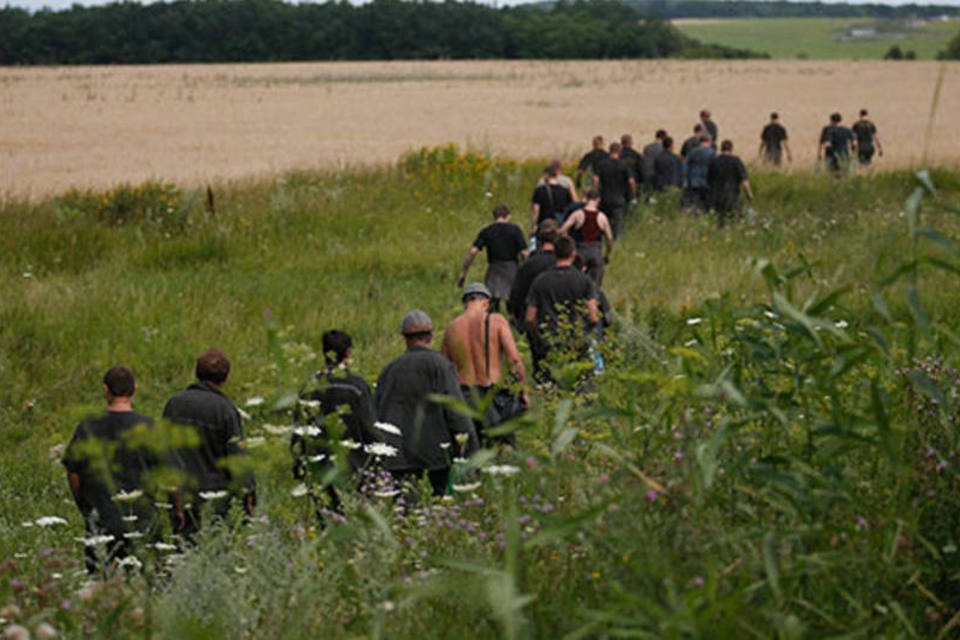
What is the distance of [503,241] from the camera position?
1344cm

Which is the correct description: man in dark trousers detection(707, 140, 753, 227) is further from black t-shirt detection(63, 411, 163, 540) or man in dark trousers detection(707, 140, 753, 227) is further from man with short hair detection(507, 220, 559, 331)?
black t-shirt detection(63, 411, 163, 540)

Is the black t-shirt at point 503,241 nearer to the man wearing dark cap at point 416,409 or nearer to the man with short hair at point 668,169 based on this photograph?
the man wearing dark cap at point 416,409

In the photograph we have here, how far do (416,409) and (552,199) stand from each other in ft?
26.2

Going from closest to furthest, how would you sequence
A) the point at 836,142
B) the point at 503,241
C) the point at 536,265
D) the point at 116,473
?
1. the point at 116,473
2. the point at 536,265
3. the point at 503,241
4. the point at 836,142

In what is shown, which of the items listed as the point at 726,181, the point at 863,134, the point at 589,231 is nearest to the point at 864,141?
the point at 863,134

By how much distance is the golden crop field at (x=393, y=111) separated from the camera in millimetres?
32500

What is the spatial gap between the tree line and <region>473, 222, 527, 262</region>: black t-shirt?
102 m

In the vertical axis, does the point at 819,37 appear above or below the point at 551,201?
below

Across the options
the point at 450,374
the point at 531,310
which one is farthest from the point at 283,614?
the point at 531,310

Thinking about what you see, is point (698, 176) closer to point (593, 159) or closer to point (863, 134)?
point (593, 159)

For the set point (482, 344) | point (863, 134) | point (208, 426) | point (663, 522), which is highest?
point (663, 522)

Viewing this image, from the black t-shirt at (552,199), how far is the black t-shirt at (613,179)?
8.42 ft

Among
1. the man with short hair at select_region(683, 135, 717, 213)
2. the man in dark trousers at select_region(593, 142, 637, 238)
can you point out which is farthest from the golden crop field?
the man in dark trousers at select_region(593, 142, 637, 238)

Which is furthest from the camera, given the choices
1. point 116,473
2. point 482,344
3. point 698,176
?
point 698,176
